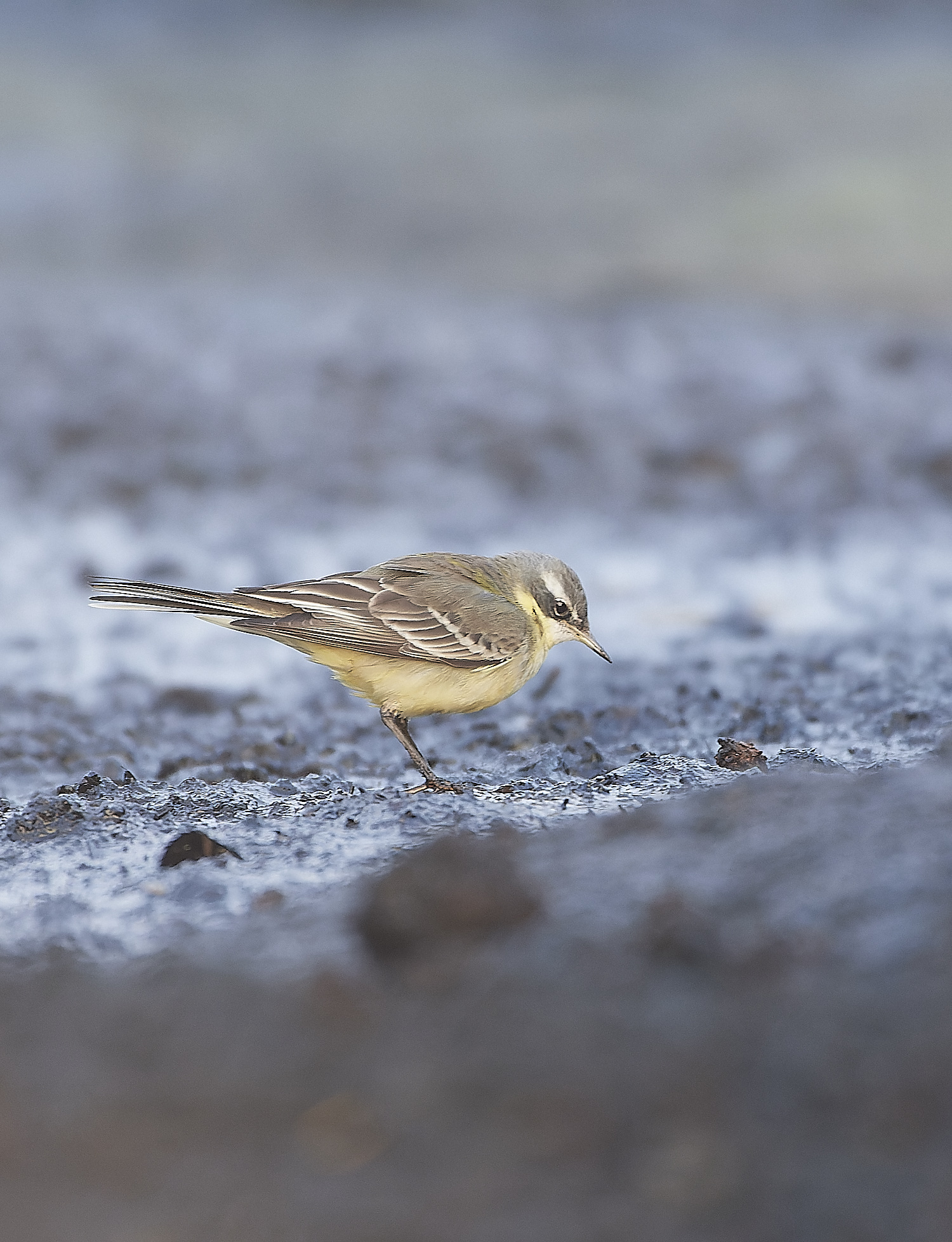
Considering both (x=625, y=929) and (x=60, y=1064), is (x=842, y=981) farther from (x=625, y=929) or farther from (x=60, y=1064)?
(x=60, y=1064)

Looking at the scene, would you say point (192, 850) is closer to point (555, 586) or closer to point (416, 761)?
point (416, 761)

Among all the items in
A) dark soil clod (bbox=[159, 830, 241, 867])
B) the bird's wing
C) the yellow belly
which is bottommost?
dark soil clod (bbox=[159, 830, 241, 867])

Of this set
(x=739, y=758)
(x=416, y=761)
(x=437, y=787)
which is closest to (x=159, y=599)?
(x=416, y=761)

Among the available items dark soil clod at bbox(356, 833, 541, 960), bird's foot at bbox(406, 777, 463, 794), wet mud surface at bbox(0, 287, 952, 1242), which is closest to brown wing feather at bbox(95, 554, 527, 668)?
bird's foot at bbox(406, 777, 463, 794)

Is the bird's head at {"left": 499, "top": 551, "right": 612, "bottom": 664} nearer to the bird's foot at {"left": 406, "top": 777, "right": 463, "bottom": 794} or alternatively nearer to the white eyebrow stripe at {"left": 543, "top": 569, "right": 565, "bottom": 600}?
the white eyebrow stripe at {"left": 543, "top": 569, "right": 565, "bottom": 600}

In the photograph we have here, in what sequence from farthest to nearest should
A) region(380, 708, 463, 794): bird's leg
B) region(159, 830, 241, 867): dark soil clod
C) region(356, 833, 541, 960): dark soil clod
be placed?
region(380, 708, 463, 794): bird's leg < region(159, 830, 241, 867): dark soil clod < region(356, 833, 541, 960): dark soil clod

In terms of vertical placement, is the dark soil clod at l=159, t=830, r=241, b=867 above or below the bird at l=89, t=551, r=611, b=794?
below

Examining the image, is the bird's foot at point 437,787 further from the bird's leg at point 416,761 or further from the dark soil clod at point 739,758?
the dark soil clod at point 739,758

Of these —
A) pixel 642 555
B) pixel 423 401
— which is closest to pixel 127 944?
pixel 642 555
